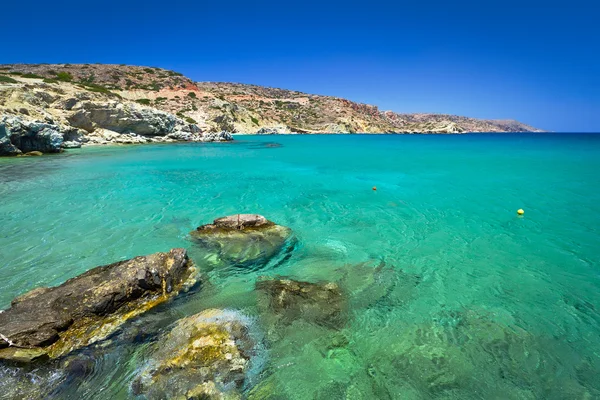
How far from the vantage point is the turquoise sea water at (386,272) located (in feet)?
14.7

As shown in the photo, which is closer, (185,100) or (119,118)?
(119,118)

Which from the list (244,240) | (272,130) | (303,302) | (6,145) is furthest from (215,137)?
(303,302)

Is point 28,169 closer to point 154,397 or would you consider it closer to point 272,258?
point 272,258

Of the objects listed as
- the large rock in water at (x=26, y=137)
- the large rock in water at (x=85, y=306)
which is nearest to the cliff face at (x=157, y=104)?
the large rock in water at (x=26, y=137)

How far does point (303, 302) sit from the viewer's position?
6.05 metres

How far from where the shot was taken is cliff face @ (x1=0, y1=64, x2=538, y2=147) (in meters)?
41.2

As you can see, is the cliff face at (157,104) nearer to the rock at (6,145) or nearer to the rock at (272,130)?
the rock at (272,130)

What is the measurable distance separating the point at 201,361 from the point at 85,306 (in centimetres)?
252

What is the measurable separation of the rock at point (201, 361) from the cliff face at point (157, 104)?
39.4m

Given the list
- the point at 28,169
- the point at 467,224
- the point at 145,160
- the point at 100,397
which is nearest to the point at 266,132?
the point at 145,160

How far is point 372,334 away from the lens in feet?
17.5

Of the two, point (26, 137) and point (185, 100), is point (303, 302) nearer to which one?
point (26, 137)

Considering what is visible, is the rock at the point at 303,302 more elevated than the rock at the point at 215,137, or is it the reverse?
the rock at the point at 303,302

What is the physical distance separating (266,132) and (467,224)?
84865mm
